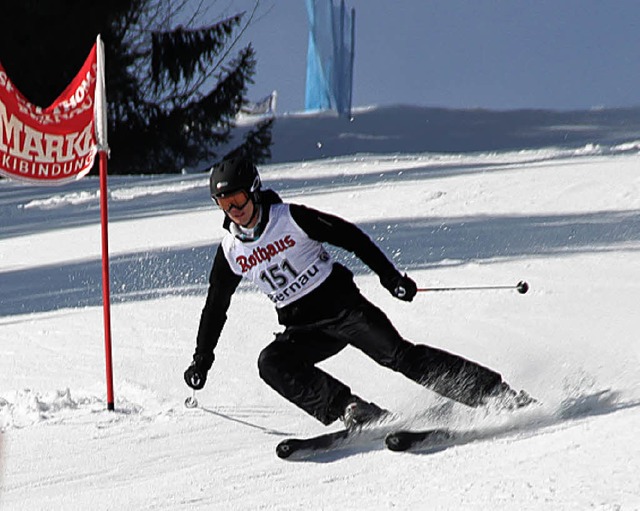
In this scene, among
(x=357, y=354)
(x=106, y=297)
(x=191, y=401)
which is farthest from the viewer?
(x=357, y=354)

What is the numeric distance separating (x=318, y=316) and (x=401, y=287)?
0.40 meters

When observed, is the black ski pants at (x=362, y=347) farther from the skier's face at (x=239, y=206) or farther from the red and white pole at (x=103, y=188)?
the red and white pole at (x=103, y=188)

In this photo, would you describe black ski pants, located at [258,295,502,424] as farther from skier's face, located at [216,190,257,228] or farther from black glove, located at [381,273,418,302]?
skier's face, located at [216,190,257,228]

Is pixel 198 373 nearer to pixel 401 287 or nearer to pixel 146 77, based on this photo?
pixel 401 287

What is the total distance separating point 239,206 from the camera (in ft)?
15.8

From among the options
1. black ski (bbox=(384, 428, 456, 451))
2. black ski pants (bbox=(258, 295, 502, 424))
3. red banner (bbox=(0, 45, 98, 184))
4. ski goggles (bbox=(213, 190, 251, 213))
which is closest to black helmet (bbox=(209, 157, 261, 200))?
ski goggles (bbox=(213, 190, 251, 213))

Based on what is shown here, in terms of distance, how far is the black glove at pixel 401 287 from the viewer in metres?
4.79

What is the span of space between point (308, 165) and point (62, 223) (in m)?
5.20

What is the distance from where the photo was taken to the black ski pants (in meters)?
4.88

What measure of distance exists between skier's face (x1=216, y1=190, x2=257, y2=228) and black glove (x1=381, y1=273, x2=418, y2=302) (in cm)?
64

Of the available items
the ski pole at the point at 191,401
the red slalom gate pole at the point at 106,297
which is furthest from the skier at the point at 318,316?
the red slalom gate pole at the point at 106,297

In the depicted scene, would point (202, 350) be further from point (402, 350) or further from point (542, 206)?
point (542, 206)

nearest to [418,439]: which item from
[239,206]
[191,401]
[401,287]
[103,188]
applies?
[401,287]

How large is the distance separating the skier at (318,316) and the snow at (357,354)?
198mm
